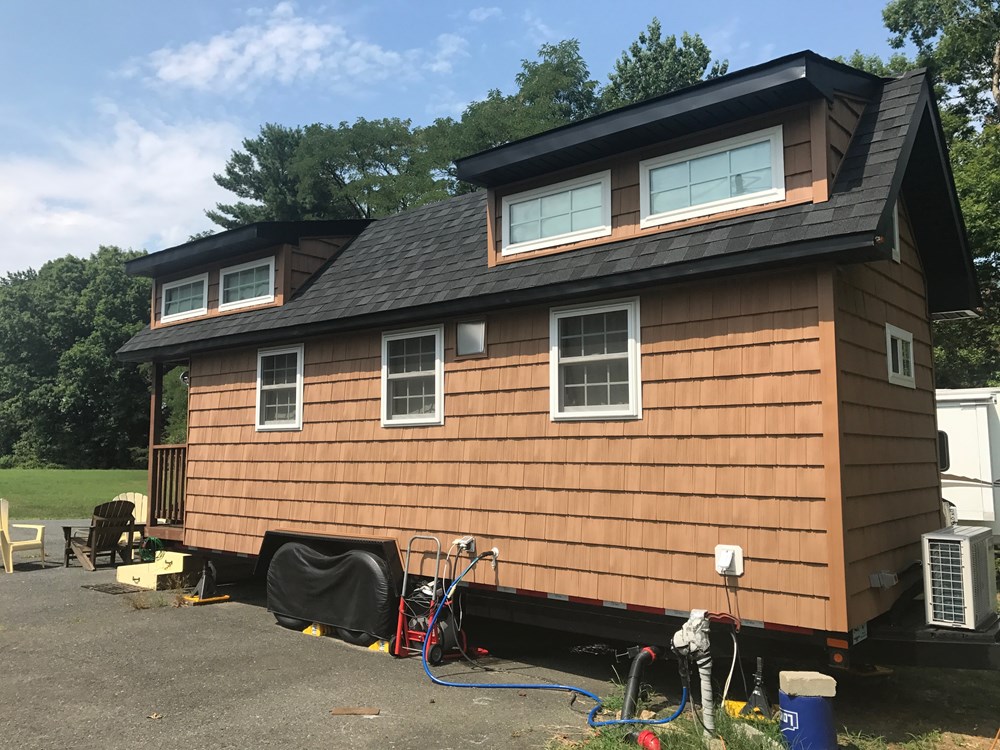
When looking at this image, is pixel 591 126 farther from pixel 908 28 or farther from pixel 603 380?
pixel 908 28

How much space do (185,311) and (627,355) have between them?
793 centimetres

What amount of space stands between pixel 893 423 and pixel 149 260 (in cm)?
1057

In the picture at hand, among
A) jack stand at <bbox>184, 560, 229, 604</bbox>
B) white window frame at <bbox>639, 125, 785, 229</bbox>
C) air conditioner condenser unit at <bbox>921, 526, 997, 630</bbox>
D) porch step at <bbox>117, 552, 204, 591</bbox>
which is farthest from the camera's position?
porch step at <bbox>117, 552, 204, 591</bbox>

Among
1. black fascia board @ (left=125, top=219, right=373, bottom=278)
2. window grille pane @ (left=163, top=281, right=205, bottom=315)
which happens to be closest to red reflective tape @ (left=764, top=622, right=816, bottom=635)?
black fascia board @ (left=125, top=219, right=373, bottom=278)

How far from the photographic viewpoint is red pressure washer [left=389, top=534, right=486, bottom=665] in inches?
277

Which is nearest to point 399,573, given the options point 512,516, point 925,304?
point 512,516

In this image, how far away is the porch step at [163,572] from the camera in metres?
10.3

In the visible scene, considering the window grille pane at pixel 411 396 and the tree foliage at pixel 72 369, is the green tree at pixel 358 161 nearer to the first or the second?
the tree foliage at pixel 72 369

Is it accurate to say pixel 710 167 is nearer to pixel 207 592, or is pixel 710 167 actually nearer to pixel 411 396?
pixel 411 396

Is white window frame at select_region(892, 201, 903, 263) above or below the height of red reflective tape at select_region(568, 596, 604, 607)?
above

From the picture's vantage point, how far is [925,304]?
7.94 meters

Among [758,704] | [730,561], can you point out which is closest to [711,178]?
[730,561]

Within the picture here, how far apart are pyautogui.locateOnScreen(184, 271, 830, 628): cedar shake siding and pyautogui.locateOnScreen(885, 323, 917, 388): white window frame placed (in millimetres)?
1627

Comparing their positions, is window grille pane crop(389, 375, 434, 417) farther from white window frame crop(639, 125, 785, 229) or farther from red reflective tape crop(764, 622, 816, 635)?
red reflective tape crop(764, 622, 816, 635)
